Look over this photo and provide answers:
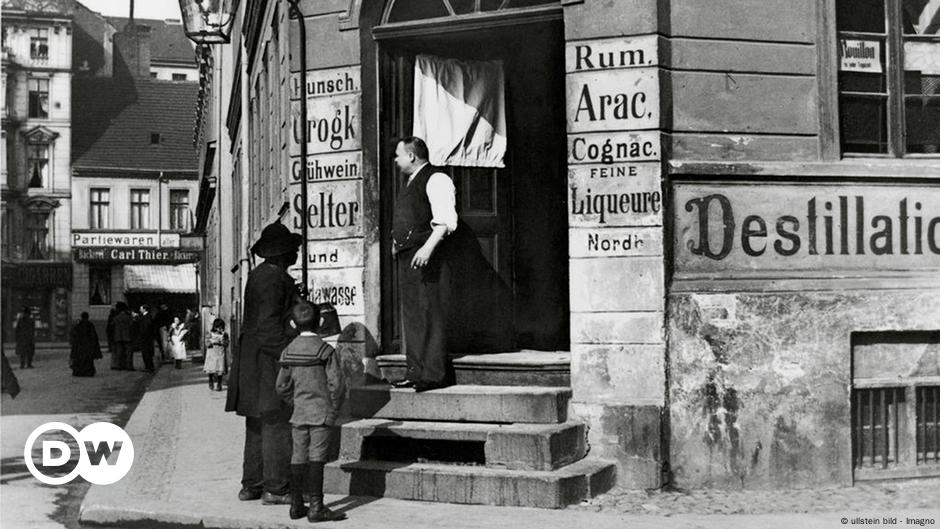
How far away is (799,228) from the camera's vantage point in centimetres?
847

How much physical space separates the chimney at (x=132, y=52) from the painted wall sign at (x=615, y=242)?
6138 cm

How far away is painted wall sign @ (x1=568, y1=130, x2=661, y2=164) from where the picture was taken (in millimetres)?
8289

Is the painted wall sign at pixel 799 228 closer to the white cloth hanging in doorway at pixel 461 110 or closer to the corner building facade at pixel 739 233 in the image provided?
the corner building facade at pixel 739 233

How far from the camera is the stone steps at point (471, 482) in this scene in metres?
7.52

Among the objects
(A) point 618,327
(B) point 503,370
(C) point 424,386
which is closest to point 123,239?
(B) point 503,370

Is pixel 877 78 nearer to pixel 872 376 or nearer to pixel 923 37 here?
pixel 923 37

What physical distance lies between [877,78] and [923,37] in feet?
1.68

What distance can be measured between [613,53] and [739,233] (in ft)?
5.44

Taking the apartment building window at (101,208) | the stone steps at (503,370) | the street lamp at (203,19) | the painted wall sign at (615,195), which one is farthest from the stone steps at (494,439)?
the apartment building window at (101,208)

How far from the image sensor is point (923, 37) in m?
8.89

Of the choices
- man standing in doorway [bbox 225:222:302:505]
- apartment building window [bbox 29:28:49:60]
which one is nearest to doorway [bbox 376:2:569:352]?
man standing in doorway [bbox 225:222:302:505]

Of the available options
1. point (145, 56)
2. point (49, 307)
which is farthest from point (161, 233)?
point (145, 56)

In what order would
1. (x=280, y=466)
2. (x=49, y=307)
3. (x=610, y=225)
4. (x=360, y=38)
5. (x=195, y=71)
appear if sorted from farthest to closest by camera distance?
(x=195, y=71) < (x=49, y=307) < (x=360, y=38) < (x=610, y=225) < (x=280, y=466)

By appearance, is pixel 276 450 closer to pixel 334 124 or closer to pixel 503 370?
pixel 503 370
